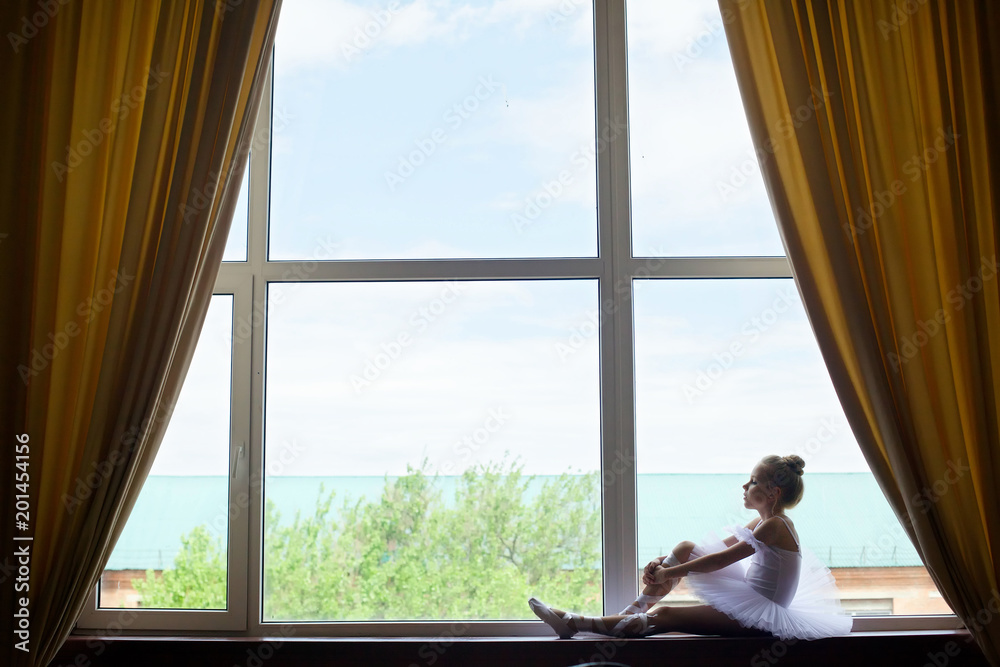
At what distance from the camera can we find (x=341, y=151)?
2.41 m

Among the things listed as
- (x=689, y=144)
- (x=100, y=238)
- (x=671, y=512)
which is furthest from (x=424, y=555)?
(x=689, y=144)

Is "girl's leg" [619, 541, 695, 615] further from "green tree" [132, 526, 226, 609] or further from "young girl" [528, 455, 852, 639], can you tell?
"green tree" [132, 526, 226, 609]

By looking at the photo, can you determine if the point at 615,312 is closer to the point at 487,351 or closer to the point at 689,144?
the point at 487,351

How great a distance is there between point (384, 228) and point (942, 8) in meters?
1.82

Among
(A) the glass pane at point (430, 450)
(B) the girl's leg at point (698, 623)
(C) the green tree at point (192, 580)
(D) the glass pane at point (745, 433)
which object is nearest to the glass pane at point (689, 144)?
(D) the glass pane at point (745, 433)

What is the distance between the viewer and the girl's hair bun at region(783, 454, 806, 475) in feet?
7.05

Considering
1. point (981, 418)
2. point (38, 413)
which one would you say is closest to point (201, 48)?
point (38, 413)

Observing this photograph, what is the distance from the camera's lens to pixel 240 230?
2.38m

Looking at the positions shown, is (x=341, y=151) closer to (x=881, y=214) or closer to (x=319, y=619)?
(x=319, y=619)

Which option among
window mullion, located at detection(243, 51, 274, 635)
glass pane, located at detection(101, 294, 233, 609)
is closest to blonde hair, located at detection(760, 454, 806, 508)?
window mullion, located at detection(243, 51, 274, 635)

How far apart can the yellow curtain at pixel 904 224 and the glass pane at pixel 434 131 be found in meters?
0.57

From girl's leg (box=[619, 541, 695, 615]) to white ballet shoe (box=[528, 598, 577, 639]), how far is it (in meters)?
0.18

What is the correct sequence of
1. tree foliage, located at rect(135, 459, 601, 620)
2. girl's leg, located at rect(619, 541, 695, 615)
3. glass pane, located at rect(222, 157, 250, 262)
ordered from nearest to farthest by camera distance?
girl's leg, located at rect(619, 541, 695, 615)
tree foliage, located at rect(135, 459, 601, 620)
glass pane, located at rect(222, 157, 250, 262)

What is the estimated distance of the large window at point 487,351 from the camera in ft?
7.43
